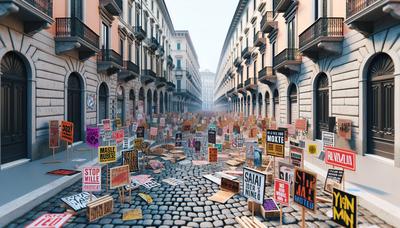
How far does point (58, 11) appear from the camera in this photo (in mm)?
10281

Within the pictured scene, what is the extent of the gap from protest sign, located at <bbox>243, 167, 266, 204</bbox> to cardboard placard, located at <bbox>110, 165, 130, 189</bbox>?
2.70 metres

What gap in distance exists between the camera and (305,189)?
3.66m

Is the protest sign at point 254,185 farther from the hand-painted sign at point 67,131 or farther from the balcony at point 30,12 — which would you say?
the balcony at point 30,12

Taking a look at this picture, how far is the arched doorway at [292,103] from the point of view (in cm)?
1586

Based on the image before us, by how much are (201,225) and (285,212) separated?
1.76 metres

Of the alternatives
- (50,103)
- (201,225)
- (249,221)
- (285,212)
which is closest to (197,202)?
(201,225)

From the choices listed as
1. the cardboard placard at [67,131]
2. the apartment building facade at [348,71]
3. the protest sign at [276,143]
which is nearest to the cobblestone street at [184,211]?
the protest sign at [276,143]

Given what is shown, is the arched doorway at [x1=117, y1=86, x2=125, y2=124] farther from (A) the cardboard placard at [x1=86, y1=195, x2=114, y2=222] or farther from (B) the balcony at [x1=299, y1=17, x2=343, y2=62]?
(A) the cardboard placard at [x1=86, y1=195, x2=114, y2=222]

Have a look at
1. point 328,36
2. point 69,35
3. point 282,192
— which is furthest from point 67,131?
point 328,36

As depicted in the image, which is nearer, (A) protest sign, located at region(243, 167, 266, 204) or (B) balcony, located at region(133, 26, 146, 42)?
(A) protest sign, located at region(243, 167, 266, 204)

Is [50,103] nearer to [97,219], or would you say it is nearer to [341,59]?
[97,219]

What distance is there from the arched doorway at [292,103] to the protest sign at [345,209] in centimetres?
1307

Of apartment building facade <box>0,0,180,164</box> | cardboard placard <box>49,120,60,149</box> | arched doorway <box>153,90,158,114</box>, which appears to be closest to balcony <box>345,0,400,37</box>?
apartment building facade <box>0,0,180,164</box>

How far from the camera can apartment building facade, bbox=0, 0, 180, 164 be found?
769cm
